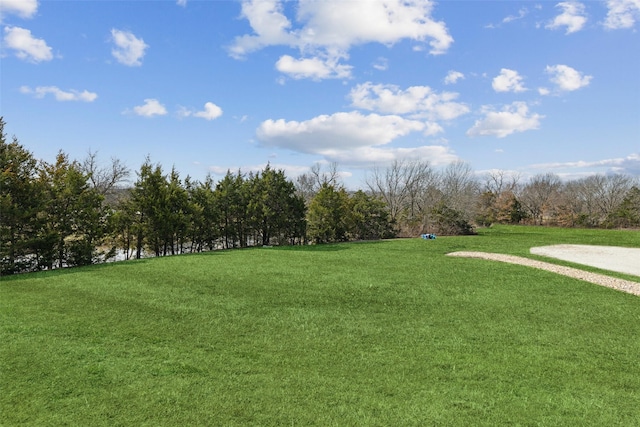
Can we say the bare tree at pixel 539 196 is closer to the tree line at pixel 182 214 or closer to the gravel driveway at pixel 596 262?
the tree line at pixel 182 214

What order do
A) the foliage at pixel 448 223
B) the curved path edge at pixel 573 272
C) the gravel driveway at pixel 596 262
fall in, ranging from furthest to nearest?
the foliage at pixel 448 223
the gravel driveway at pixel 596 262
the curved path edge at pixel 573 272

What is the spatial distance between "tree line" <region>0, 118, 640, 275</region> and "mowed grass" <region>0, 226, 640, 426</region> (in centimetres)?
381

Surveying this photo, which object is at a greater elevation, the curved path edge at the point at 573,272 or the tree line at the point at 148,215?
the tree line at the point at 148,215

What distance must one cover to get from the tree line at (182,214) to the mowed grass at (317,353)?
3.81 metres

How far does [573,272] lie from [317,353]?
8571 mm

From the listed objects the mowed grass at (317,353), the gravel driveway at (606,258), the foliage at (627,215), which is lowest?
the gravel driveway at (606,258)

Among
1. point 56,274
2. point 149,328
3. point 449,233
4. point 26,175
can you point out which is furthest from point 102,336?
point 449,233

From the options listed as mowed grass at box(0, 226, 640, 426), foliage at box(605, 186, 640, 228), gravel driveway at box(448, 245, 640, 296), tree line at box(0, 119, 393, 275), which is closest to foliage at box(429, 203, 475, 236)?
tree line at box(0, 119, 393, 275)

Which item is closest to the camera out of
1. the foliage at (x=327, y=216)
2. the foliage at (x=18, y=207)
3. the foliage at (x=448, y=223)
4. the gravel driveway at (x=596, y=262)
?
the gravel driveway at (x=596, y=262)

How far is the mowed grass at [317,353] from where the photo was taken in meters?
3.06

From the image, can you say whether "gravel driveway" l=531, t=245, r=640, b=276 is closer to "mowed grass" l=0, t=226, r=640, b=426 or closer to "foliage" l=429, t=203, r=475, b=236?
"mowed grass" l=0, t=226, r=640, b=426

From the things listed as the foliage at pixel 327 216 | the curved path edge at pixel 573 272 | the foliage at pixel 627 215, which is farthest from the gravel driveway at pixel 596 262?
the foliage at pixel 627 215

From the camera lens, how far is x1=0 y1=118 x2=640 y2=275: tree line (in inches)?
432

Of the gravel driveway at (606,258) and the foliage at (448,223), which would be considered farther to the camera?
the foliage at (448,223)
